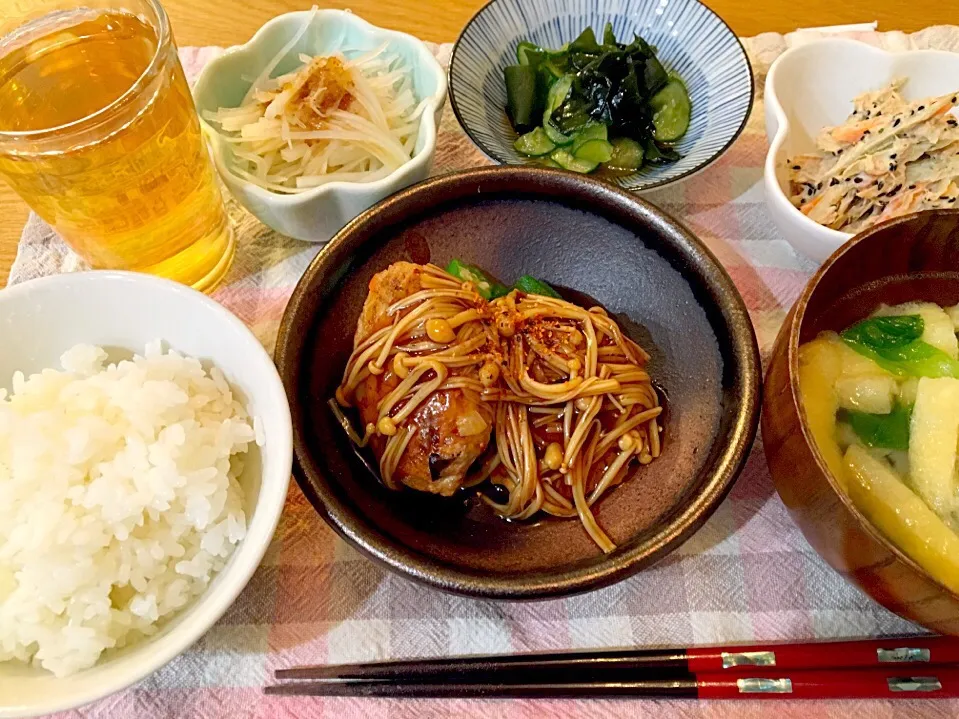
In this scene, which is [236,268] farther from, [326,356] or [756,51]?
[756,51]

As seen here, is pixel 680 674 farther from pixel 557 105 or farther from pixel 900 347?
pixel 557 105

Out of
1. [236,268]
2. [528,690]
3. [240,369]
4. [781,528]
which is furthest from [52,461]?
[781,528]

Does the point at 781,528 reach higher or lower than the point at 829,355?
lower

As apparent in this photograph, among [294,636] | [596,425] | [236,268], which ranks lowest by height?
[294,636]

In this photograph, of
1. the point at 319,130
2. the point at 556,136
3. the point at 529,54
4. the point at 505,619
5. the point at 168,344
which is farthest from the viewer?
the point at 529,54

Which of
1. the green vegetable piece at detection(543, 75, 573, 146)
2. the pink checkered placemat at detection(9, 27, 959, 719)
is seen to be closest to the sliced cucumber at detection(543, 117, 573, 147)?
the green vegetable piece at detection(543, 75, 573, 146)

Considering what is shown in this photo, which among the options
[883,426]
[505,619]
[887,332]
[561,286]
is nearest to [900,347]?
[887,332]

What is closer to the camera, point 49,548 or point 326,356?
point 49,548
